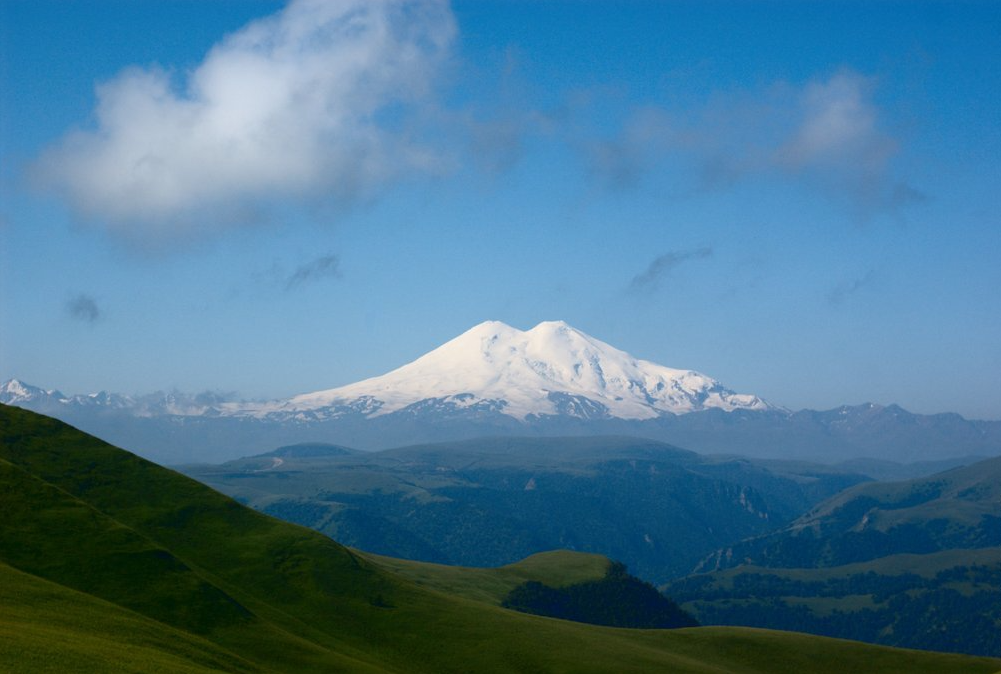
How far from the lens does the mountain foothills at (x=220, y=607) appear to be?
282 ft

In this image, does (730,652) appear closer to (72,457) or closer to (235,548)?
(235,548)

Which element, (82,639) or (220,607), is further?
(220,607)

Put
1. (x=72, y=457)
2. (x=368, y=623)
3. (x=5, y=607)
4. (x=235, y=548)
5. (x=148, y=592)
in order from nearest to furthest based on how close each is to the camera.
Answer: (x=5, y=607), (x=148, y=592), (x=368, y=623), (x=235, y=548), (x=72, y=457)

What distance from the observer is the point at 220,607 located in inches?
4481

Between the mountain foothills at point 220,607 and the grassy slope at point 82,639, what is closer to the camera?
the grassy slope at point 82,639

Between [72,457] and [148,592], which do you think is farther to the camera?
[72,457]

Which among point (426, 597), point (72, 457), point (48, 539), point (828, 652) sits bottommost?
point (828, 652)

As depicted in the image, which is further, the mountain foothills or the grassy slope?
the mountain foothills

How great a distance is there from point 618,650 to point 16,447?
103531 mm

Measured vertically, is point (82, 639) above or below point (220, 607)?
above

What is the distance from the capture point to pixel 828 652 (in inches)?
6673

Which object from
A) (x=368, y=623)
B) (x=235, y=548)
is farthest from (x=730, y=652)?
(x=235, y=548)

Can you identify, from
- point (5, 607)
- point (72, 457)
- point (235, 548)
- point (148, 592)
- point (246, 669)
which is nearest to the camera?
point (5, 607)

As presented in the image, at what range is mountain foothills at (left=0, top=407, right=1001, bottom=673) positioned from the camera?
85.9m
